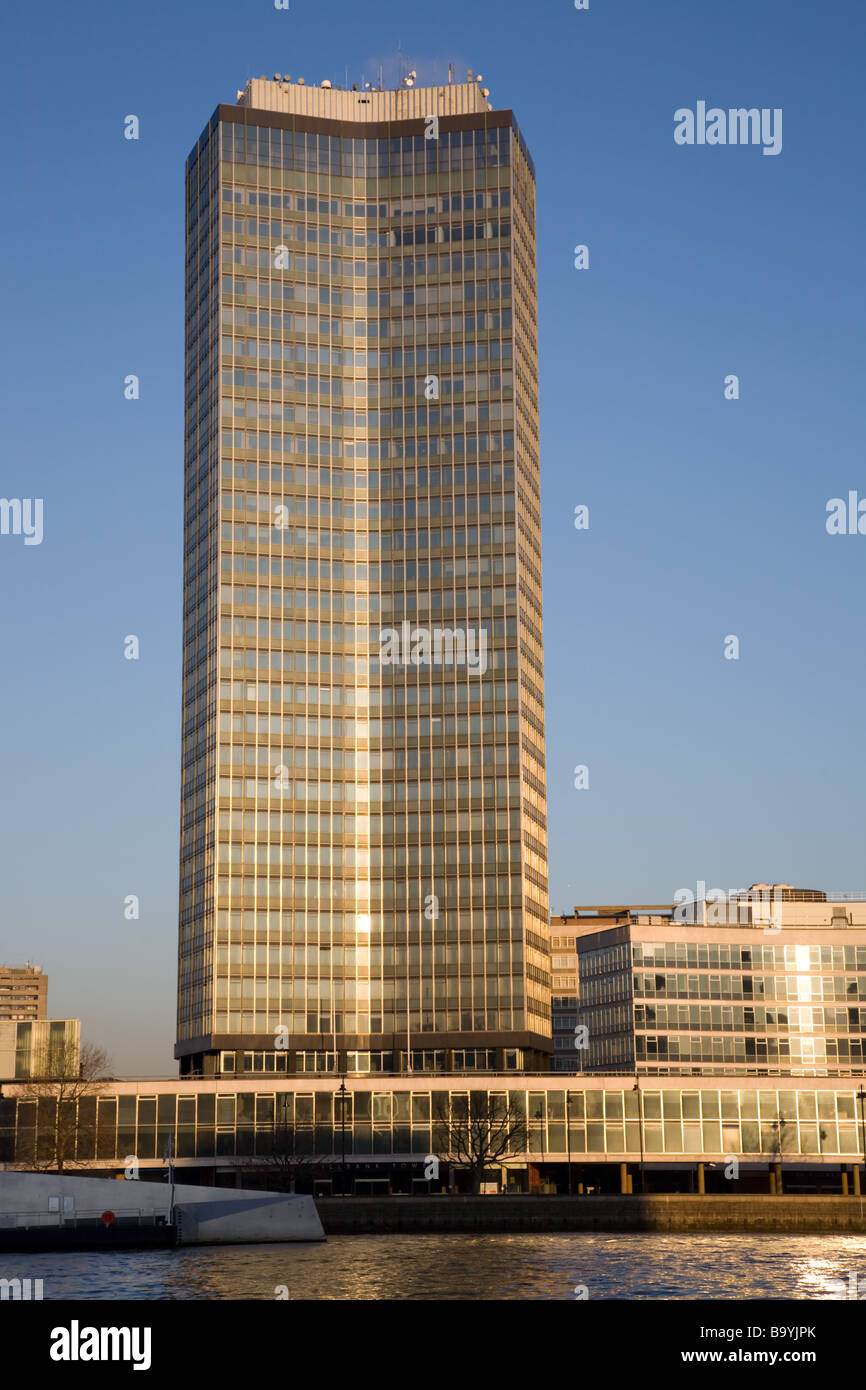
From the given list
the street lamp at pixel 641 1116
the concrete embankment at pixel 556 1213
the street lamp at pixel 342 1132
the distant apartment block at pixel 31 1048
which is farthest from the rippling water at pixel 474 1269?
the distant apartment block at pixel 31 1048

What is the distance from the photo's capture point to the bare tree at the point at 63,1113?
16162cm

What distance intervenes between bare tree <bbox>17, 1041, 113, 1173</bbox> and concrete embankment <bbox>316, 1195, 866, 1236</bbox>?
125ft

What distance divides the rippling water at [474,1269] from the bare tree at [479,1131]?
43143mm

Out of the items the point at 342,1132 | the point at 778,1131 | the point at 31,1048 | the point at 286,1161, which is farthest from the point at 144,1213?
the point at 31,1048

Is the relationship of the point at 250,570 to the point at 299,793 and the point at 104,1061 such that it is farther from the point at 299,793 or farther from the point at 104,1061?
the point at 104,1061

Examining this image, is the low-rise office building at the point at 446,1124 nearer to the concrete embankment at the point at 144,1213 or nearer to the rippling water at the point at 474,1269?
the rippling water at the point at 474,1269

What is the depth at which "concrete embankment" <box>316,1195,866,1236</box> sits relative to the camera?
126 meters

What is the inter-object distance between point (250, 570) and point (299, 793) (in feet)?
88.4

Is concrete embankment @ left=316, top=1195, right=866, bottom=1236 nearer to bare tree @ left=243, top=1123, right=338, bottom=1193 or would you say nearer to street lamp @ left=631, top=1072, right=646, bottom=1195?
street lamp @ left=631, top=1072, right=646, bottom=1195

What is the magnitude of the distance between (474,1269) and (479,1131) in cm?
7989

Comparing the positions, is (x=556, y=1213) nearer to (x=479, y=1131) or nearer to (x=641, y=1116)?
(x=479, y=1131)

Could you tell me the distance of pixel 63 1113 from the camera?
6393 inches

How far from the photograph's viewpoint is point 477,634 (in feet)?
654
